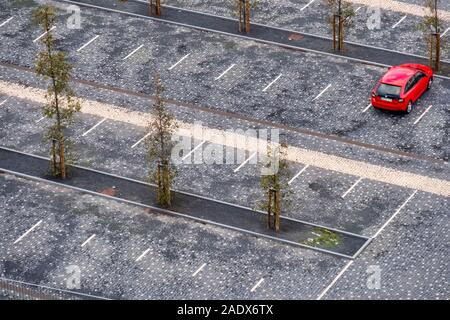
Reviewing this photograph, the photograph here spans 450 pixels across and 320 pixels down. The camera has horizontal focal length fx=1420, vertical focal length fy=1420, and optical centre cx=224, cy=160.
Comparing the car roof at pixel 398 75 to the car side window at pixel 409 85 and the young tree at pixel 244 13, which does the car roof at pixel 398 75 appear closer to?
the car side window at pixel 409 85

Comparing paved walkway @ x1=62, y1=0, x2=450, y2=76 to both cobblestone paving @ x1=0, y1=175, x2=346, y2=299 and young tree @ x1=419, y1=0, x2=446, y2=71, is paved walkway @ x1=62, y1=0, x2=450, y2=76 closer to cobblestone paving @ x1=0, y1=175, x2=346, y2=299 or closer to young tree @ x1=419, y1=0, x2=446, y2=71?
young tree @ x1=419, y1=0, x2=446, y2=71

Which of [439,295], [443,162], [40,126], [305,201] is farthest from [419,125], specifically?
[40,126]

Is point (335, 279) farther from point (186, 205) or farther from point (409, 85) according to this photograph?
point (409, 85)

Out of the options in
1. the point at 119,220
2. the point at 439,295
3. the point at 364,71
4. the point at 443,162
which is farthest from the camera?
the point at 364,71

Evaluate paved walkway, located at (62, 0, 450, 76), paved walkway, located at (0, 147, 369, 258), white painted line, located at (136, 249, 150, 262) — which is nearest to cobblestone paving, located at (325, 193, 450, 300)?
paved walkway, located at (0, 147, 369, 258)

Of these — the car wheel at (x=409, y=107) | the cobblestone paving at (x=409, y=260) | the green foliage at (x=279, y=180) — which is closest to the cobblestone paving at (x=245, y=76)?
the car wheel at (x=409, y=107)

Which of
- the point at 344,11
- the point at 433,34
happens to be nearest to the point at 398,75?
the point at 433,34

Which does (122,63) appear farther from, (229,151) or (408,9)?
(408,9)
